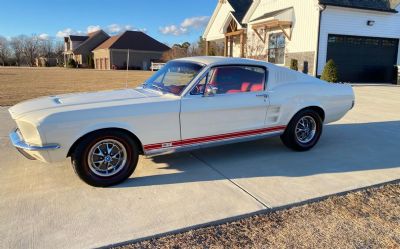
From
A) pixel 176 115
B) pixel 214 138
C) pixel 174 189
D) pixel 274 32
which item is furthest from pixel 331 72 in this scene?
pixel 174 189

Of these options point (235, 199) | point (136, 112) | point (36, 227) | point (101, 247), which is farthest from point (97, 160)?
point (235, 199)

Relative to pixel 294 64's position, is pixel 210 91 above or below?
below

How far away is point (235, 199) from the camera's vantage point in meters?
3.86

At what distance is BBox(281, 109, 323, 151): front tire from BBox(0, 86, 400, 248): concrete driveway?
181 mm

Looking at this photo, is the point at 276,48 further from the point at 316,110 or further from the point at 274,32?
the point at 316,110

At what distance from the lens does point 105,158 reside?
4168 millimetres

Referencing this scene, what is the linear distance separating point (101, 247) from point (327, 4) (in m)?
18.6

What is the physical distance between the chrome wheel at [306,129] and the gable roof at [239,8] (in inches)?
880

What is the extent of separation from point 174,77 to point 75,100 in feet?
4.68

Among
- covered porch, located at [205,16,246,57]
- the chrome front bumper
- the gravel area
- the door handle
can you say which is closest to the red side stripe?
the door handle

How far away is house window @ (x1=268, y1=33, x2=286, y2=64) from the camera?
72.3 ft

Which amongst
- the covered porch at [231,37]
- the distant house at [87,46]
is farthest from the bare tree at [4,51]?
the covered porch at [231,37]

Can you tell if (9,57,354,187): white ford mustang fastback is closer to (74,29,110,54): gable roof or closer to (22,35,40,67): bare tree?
(74,29,110,54): gable roof

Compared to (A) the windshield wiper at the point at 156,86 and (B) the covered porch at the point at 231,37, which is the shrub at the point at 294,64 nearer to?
(B) the covered porch at the point at 231,37
